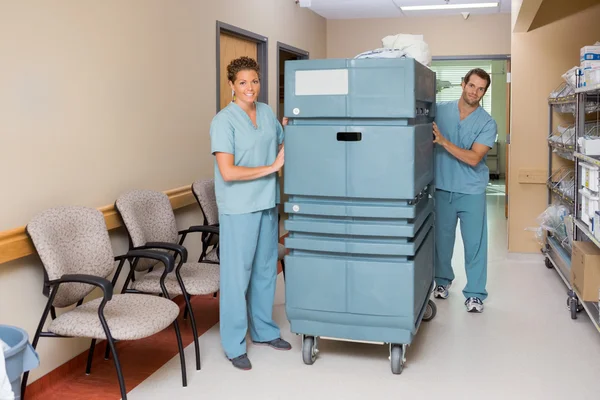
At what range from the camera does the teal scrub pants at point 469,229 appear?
171 inches

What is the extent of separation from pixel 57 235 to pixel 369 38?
20.9ft

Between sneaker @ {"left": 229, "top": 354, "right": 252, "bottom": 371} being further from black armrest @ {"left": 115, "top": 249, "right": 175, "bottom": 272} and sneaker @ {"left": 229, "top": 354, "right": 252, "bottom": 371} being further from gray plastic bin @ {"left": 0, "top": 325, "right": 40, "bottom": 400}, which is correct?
gray plastic bin @ {"left": 0, "top": 325, "right": 40, "bottom": 400}

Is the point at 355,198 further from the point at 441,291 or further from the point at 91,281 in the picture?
the point at 441,291

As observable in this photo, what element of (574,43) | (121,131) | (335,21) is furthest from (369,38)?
(121,131)

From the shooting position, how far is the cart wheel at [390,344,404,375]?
3.25 m

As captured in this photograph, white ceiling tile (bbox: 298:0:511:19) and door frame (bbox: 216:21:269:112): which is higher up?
white ceiling tile (bbox: 298:0:511:19)

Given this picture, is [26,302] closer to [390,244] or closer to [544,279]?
[390,244]

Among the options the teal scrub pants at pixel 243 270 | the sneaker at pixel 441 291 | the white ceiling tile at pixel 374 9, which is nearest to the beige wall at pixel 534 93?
the sneaker at pixel 441 291

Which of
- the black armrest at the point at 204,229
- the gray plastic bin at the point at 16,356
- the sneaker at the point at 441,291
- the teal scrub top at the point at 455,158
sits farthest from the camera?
the sneaker at the point at 441,291

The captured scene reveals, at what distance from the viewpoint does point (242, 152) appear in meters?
3.31

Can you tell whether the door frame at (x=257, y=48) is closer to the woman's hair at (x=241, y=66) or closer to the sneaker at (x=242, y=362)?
the woman's hair at (x=241, y=66)

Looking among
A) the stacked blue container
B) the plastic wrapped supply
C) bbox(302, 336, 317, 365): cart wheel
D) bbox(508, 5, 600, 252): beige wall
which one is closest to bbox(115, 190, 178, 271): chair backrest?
the stacked blue container

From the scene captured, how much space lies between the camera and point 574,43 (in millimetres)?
5586

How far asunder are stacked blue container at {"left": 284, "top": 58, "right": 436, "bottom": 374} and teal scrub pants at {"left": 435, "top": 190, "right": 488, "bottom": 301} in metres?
1.09
